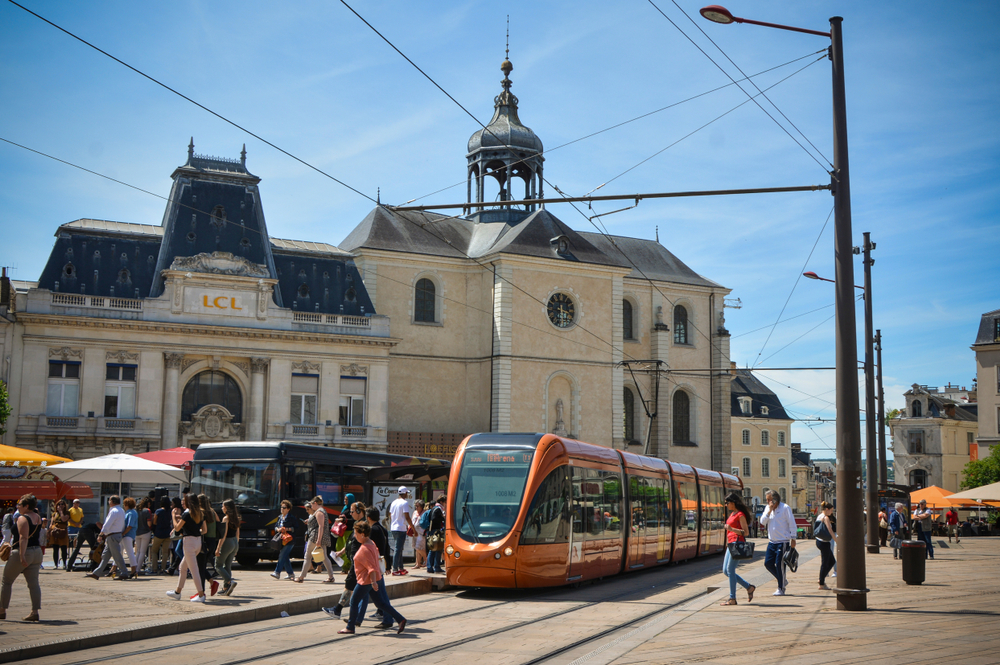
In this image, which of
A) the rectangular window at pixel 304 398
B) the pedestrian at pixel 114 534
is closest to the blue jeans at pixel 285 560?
the pedestrian at pixel 114 534

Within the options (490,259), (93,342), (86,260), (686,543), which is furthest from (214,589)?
(490,259)

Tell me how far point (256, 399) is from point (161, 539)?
22.2 meters

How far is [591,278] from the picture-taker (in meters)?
53.0

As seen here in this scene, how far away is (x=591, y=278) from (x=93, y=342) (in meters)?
24.5

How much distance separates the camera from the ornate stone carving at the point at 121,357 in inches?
1574

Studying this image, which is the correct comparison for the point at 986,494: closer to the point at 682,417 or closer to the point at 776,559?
the point at 776,559

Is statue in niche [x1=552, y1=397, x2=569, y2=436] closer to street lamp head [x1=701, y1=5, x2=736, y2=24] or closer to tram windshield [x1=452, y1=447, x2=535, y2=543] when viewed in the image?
tram windshield [x1=452, y1=447, x2=535, y2=543]

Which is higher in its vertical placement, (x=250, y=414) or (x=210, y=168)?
(x=210, y=168)

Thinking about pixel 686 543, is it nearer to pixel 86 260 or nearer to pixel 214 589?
pixel 214 589

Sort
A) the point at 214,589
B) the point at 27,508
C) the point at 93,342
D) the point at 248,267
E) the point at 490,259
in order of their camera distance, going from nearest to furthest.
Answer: the point at 27,508 < the point at 214,589 < the point at 93,342 < the point at 248,267 < the point at 490,259

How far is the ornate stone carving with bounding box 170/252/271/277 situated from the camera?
41.3 m

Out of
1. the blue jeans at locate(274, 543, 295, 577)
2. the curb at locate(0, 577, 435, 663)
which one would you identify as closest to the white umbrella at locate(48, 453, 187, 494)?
the blue jeans at locate(274, 543, 295, 577)

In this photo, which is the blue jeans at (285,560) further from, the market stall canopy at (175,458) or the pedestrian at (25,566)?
the market stall canopy at (175,458)

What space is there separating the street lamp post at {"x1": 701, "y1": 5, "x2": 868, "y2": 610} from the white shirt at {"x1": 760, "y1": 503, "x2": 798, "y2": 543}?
1.90 meters
